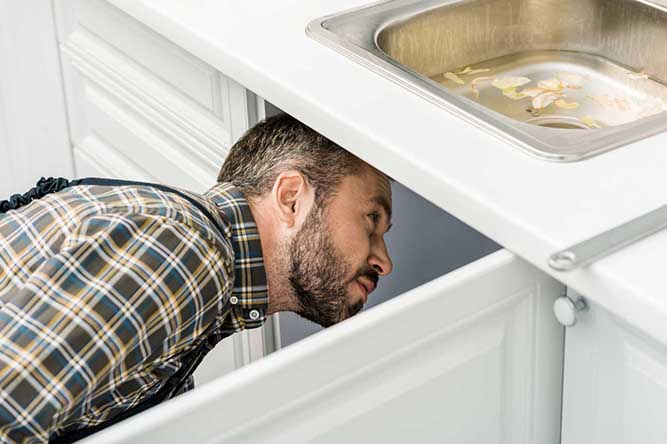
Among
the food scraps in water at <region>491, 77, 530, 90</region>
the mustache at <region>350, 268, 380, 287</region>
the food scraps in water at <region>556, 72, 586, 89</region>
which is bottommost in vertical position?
the mustache at <region>350, 268, 380, 287</region>

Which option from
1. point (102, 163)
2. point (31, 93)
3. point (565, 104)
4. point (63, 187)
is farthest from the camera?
point (31, 93)

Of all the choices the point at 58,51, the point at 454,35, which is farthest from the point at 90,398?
the point at 58,51

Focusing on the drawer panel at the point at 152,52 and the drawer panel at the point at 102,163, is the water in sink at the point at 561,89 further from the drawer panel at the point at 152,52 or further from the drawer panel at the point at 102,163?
the drawer panel at the point at 102,163

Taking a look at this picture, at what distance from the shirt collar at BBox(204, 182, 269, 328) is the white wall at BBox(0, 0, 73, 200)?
94 centimetres

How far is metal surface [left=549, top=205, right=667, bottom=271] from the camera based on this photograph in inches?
32.6

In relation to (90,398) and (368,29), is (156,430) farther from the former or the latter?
(368,29)

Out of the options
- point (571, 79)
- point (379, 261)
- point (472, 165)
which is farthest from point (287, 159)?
point (571, 79)

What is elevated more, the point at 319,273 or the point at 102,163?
the point at 319,273

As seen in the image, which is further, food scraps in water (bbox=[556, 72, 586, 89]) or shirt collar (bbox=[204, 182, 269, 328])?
food scraps in water (bbox=[556, 72, 586, 89])

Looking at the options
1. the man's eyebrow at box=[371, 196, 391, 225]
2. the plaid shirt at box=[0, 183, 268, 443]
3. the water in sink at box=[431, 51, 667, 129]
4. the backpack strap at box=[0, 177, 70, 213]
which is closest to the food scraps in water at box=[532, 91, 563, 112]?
the water in sink at box=[431, 51, 667, 129]

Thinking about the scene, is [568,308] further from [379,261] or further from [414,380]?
[379,261]

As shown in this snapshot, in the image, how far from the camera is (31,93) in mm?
2016

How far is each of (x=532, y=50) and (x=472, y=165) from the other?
57 cm

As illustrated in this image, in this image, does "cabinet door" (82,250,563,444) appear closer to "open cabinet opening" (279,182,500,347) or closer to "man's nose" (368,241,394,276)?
"man's nose" (368,241,394,276)
